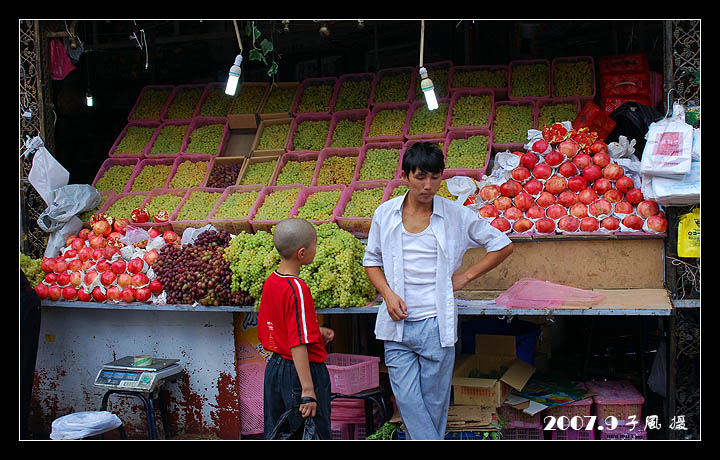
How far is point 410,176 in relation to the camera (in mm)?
3316

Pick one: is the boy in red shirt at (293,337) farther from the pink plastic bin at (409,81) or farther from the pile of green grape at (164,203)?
the pink plastic bin at (409,81)

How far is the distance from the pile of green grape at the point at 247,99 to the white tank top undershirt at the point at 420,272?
10.9 ft

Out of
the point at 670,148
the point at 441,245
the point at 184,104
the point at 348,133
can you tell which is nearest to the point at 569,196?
the point at 670,148

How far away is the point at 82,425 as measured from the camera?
4.09 meters

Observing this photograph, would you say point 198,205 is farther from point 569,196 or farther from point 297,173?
point 569,196

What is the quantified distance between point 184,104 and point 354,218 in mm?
2585

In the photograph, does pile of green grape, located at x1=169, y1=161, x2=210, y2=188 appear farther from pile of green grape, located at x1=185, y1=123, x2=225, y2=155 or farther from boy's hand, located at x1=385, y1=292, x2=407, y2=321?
boy's hand, located at x1=385, y1=292, x2=407, y2=321

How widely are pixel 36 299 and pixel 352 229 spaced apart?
2.07m

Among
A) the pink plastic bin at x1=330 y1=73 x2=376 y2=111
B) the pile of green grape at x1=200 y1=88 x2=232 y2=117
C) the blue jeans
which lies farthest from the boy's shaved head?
the pile of green grape at x1=200 y1=88 x2=232 y2=117

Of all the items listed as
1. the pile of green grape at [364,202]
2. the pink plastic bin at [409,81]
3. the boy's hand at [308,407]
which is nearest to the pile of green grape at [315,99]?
the pink plastic bin at [409,81]

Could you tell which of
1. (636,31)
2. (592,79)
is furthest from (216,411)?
(636,31)

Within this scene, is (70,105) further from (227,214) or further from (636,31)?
(636,31)

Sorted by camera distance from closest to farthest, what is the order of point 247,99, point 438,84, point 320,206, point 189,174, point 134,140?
point 320,206 < point 189,174 < point 438,84 < point 134,140 < point 247,99

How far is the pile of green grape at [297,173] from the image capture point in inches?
221
